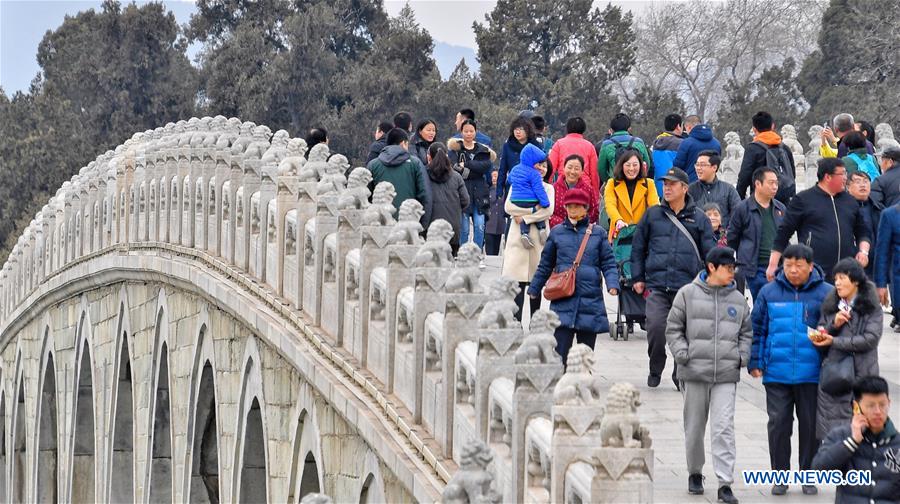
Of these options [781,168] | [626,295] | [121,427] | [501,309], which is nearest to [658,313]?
[626,295]

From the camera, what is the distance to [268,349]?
640 inches

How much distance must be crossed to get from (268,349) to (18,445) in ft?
70.5

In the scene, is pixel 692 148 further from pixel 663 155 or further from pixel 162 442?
pixel 162 442

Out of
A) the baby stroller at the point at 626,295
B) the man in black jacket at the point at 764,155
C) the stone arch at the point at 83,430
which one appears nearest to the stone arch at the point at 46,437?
the stone arch at the point at 83,430

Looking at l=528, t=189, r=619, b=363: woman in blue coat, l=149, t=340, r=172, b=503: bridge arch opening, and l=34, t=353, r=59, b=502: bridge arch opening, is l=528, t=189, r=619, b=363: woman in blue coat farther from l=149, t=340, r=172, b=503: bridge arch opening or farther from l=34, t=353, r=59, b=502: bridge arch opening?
l=34, t=353, r=59, b=502: bridge arch opening

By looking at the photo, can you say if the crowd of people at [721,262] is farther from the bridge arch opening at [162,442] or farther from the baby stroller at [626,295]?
the bridge arch opening at [162,442]

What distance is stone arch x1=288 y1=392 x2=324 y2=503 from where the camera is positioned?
1442cm

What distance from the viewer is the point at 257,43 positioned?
166 feet

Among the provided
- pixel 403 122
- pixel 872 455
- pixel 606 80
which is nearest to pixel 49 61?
pixel 606 80

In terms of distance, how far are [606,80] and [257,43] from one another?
10.3 metres

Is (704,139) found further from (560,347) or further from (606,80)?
(606,80)

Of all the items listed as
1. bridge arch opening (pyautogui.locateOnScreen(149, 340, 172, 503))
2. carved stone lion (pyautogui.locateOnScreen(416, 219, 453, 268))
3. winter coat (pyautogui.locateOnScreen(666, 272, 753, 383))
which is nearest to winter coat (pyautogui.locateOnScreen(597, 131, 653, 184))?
carved stone lion (pyautogui.locateOnScreen(416, 219, 453, 268))

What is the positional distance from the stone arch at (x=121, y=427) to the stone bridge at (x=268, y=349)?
37mm

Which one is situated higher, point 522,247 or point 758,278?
point 522,247
